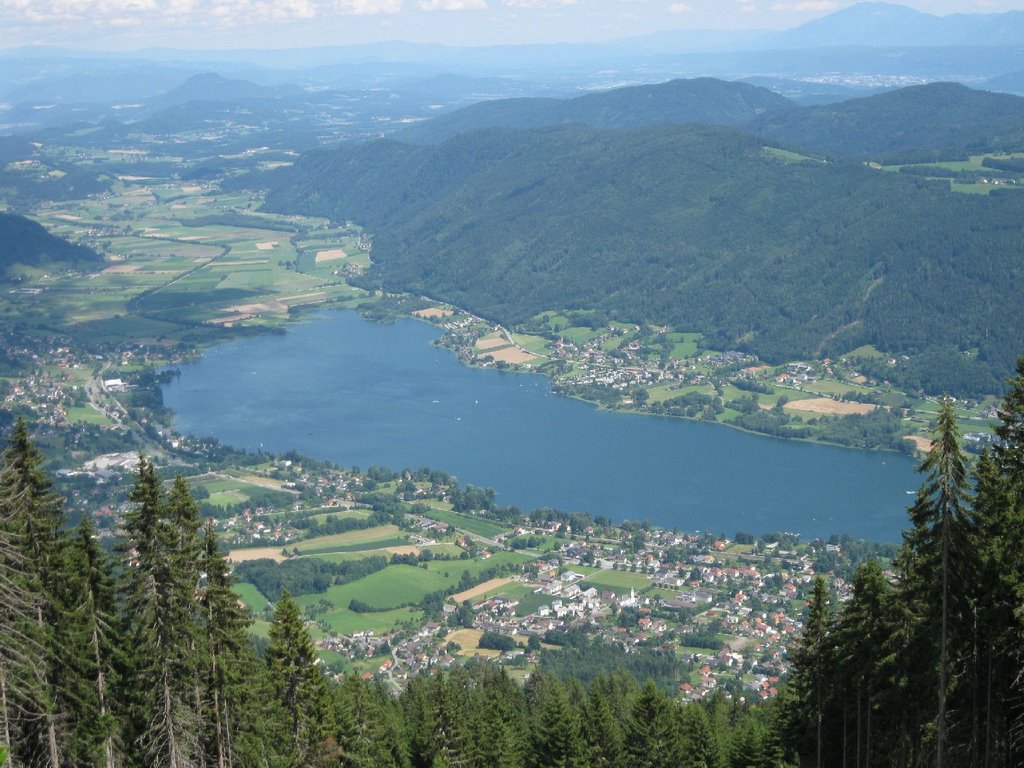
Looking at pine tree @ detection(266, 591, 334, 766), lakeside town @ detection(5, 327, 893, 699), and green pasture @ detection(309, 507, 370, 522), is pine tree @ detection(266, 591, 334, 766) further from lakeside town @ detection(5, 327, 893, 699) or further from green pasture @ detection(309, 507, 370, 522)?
green pasture @ detection(309, 507, 370, 522)

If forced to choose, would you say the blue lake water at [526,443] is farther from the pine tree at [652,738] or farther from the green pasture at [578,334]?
the pine tree at [652,738]

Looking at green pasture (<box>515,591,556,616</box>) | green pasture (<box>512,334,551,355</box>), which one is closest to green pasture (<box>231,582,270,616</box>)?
green pasture (<box>515,591,556,616</box>)

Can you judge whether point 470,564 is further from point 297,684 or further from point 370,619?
point 297,684

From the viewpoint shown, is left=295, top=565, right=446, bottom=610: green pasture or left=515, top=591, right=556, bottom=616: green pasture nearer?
left=515, top=591, right=556, bottom=616: green pasture

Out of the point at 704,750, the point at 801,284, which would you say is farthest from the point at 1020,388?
the point at 801,284

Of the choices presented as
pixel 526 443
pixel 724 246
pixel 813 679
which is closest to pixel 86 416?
pixel 526 443

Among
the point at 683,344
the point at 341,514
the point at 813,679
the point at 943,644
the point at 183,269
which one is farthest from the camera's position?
the point at 183,269

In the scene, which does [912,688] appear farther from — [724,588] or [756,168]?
[756,168]
